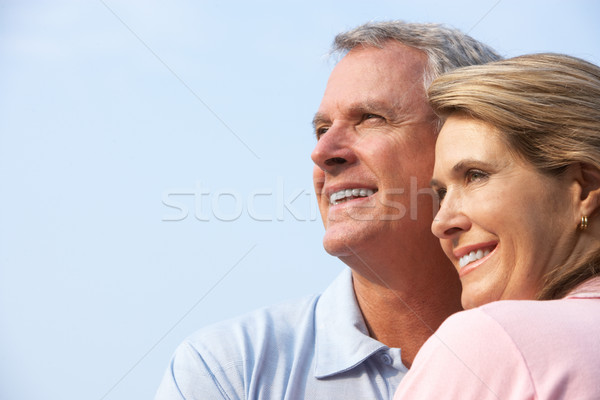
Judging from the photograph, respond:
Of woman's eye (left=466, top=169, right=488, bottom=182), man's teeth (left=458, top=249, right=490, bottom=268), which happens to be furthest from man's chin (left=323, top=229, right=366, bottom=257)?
woman's eye (left=466, top=169, right=488, bottom=182)

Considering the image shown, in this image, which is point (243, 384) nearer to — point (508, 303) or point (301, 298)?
point (301, 298)

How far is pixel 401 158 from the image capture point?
2908 mm

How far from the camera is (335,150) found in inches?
116

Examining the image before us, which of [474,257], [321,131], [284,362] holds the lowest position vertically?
[284,362]

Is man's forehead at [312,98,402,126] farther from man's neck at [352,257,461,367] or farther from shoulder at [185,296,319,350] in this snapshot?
shoulder at [185,296,319,350]

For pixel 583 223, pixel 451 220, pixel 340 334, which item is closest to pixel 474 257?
pixel 451 220

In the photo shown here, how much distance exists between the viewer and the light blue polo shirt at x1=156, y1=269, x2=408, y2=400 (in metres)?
2.46

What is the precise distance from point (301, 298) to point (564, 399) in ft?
5.55

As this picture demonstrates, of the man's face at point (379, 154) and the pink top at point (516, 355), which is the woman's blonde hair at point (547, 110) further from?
the man's face at point (379, 154)

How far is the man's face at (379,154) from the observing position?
286 centimetres

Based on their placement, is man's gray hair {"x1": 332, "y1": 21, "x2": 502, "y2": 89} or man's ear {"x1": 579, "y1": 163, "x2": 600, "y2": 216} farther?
man's gray hair {"x1": 332, "y1": 21, "x2": 502, "y2": 89}

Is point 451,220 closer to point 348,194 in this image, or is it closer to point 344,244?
point 344,244

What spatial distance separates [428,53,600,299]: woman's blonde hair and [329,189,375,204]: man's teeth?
2.48 feet

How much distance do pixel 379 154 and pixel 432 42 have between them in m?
0.53
